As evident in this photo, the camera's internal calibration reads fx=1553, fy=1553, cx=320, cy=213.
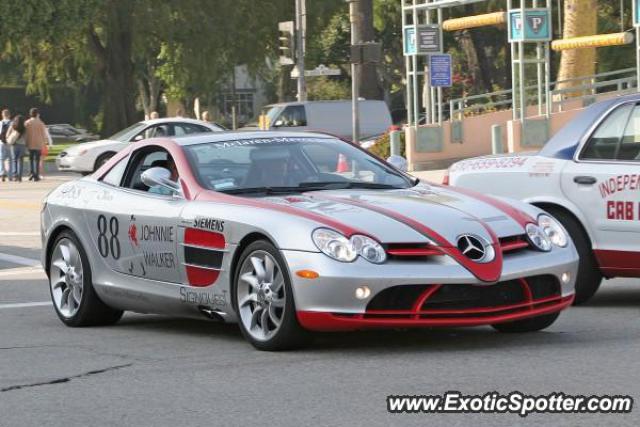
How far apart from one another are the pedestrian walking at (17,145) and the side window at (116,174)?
28.3 metres

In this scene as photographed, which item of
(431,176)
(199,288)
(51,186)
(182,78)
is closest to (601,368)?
(199,288)

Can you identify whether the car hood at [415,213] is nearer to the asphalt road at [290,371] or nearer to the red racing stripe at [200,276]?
the red racing stripe at [200,276]

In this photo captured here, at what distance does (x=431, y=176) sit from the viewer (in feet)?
106

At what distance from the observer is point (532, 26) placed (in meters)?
30.5

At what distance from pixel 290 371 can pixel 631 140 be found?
153 inches

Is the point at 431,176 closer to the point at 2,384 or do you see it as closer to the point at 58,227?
the point at 58,227

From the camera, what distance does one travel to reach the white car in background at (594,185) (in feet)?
35.3

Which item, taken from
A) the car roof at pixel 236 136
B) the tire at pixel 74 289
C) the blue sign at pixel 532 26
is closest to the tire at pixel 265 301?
the car roof at pixel 236 136

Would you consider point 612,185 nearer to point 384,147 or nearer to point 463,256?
point 463,256

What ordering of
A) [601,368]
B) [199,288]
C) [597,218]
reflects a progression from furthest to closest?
[597,218], [199,288], [601,368]

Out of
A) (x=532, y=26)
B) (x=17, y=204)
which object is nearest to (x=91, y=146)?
(x=17, y=204)

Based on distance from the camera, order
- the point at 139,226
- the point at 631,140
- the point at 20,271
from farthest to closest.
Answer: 1. the point at 20,271
2. the point at 631,140
3. the point at 139,226

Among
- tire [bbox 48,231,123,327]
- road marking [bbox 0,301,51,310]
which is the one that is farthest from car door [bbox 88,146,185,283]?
road marking [bbox 0,301,51,310]

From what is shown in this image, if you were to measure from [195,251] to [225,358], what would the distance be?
3.14 feet
